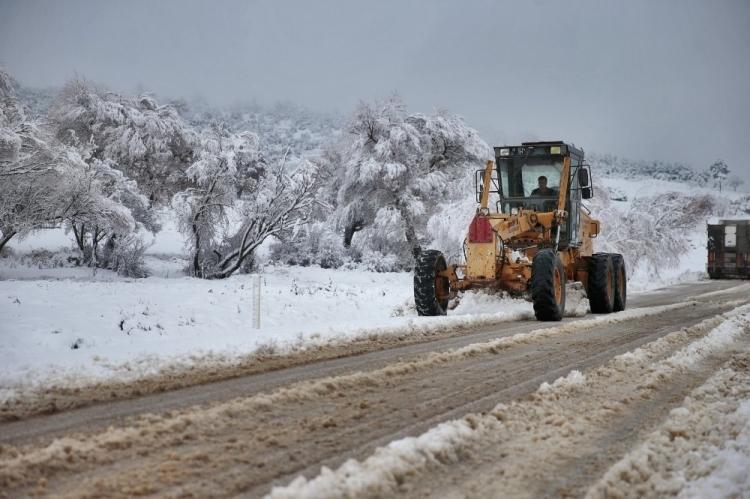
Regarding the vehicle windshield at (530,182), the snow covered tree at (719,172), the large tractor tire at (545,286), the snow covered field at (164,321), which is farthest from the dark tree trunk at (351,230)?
the snow covered tree at (719,172)

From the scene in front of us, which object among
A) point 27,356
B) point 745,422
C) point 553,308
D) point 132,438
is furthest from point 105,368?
point 553,308

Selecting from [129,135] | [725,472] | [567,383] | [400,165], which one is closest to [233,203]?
[129,135]

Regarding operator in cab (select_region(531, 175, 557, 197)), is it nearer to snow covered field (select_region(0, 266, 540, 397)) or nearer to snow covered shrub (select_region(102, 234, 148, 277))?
snow covered field (select_region(0, 266, 540, 397))

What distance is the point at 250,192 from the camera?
20844mm

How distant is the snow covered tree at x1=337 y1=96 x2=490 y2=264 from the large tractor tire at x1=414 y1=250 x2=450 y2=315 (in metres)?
15.5

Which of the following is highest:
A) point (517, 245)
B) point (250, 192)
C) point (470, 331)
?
point (250, 192)

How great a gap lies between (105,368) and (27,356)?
98 centimetres

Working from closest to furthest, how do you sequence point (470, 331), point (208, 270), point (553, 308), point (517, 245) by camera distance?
point (470, 331)
point (553, 308)
point (517, 245)
point (208, 270)

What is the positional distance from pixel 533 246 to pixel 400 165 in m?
15.9

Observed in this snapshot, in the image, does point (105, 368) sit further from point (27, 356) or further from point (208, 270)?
point (208, 270)

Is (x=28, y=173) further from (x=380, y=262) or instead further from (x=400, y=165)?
(x=400, y=165)

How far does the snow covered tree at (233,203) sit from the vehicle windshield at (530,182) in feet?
31.1

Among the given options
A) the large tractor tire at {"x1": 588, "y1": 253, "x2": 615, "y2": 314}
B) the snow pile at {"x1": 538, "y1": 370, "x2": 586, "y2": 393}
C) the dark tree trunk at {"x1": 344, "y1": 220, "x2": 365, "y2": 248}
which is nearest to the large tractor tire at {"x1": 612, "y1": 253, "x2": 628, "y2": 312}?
the large tractor tire at {"x1": 588, "y1": 253, "x2": 615, "y2": 314}

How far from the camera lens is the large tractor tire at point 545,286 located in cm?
922
